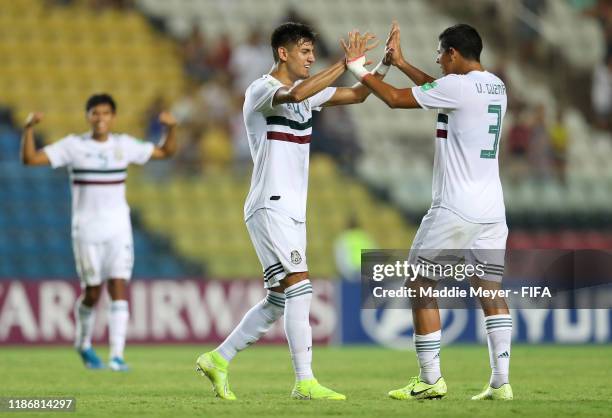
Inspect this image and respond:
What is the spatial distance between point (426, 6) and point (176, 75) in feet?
14.7

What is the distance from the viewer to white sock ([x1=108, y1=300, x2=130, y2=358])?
37.2 ft

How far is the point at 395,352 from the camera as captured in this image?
1434 centimetres

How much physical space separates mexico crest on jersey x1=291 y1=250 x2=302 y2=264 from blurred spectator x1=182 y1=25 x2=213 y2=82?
1206 centimetres

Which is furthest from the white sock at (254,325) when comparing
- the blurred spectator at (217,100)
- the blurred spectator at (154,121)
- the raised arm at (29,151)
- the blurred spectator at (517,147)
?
the blurred spectator at (217,100)

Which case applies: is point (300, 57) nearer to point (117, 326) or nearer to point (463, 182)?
point (463, 182)

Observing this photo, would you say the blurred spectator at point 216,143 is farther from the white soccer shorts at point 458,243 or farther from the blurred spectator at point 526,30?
the white soccer shorts at point 458,243

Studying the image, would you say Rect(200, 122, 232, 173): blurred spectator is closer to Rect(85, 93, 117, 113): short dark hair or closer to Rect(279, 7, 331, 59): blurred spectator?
Rect(279, 7, 331, 59): blurred spectator

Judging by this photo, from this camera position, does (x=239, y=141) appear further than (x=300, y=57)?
Yes

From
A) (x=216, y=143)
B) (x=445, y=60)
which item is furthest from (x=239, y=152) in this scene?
(x=445, y=60)

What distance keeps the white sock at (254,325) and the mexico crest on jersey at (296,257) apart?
0.37 metres

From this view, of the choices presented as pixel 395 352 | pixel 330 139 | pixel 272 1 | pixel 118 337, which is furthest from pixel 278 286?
pixel 272 1

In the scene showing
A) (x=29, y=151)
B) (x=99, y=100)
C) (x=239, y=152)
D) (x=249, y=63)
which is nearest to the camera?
(x=29, y=151)

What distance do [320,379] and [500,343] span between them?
2.79 meters

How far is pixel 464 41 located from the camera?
7918 mm
